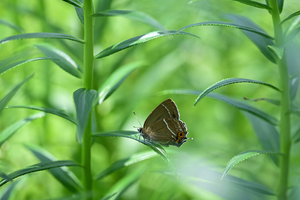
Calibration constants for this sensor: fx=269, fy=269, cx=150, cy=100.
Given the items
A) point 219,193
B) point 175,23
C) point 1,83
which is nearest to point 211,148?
point 219,193

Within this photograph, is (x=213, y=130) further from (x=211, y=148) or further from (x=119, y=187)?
(x=119, y=187)

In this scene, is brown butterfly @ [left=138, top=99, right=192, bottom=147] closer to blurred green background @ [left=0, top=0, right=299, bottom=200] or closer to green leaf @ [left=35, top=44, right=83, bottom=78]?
blurred green background @ [left=0, top=0, right=299, bottom=200]

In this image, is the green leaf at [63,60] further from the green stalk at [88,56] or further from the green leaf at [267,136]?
the green leaf at [267,136]

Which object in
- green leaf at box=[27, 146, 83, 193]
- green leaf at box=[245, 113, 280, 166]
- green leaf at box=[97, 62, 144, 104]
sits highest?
green leaf at box=[97, 62, 144, 104]

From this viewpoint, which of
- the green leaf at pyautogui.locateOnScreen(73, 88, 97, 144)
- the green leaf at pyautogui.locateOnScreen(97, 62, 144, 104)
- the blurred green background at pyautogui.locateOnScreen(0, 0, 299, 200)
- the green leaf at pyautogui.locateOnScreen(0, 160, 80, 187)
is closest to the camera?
the green leaf at pyautogui.locateOnScreen(73, 88, 97, 144)

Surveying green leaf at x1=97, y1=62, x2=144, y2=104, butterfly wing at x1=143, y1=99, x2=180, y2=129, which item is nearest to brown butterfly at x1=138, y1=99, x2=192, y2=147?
butterfly wing at x1=143, y1=99, x2=180, y2=129

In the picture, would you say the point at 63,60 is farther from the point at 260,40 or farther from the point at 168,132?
the point at 260,40
